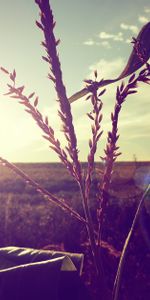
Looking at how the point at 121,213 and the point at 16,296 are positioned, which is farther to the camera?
the point at 121,213

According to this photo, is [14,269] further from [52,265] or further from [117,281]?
[117,281]

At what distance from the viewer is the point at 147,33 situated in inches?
30.8

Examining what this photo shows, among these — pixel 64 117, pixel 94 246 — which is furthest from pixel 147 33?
pixel 94 246

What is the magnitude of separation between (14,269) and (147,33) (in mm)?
609

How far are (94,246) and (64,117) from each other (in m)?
0.28

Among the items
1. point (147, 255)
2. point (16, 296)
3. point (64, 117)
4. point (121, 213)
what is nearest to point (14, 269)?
point (16, 296)

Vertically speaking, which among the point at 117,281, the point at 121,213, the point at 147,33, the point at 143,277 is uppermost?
the point at 147,33

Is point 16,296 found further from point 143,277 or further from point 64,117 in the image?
point 143,277

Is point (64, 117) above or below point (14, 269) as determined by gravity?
A: above

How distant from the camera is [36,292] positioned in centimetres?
81

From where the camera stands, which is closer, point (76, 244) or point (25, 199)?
point (76, 244)

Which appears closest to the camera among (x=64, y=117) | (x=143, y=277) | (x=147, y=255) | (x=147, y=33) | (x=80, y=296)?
(x=64, y=117)

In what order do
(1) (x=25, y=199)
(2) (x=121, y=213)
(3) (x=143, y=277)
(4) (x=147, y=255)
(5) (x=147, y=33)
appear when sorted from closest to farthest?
(5) (x=147, y=33)
(3) (x=143, y=277)
(4) (x=147, y=255)
(2) (x=121, y=213)
(1) (x=25, y=199)

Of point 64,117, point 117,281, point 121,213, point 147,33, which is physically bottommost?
point 121,213
